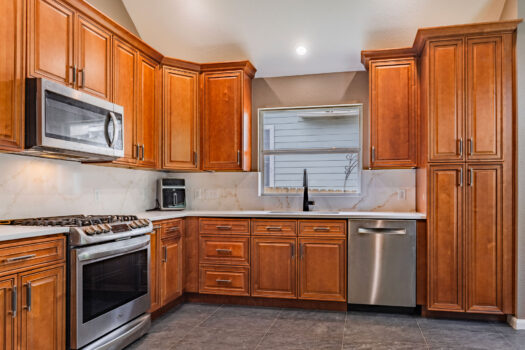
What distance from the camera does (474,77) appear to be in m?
3.36

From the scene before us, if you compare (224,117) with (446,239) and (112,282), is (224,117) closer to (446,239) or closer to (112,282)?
(112,282)

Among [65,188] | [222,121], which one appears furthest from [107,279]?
[222,121]

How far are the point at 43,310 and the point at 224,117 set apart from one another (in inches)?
99.9

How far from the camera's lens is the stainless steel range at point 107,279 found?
2.37 metres

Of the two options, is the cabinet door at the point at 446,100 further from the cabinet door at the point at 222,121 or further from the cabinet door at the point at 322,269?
the cabinet door at the point at 222,121

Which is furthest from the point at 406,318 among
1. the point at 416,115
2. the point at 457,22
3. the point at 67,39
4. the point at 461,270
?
the point at 67,39

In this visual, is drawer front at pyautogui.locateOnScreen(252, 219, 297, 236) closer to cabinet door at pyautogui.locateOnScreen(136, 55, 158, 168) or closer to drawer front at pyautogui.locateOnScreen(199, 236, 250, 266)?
drawer front at pyautogui.locateOnScreen(199, 236, 250, 266)

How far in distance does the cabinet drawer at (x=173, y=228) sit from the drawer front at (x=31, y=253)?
3.98 feet

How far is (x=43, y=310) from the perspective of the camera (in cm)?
217

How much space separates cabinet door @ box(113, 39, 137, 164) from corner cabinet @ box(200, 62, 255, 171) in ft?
2.83

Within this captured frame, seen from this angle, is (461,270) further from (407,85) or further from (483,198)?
(407,85)

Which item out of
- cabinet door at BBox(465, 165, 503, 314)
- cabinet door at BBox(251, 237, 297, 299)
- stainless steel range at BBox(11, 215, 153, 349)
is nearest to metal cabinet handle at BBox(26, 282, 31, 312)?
stainless steel range at BBox(11, 215, 153, 349)

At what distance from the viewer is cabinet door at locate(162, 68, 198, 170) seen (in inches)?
157

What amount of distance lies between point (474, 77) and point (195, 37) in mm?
2737
